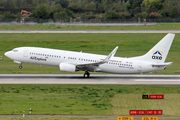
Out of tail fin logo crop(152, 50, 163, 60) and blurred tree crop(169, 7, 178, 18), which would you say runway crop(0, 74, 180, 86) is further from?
blurred tree crop(169, 7, 178, 18)

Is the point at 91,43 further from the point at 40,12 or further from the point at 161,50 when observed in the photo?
the point at 40,12

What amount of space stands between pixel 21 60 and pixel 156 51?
20749 mm

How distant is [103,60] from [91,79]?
3.94 metres

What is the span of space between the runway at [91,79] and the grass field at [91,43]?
917 centimetres

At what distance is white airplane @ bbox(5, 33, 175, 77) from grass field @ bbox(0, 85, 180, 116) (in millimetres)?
5095

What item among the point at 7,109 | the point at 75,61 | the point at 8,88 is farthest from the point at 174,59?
the point at 7,109

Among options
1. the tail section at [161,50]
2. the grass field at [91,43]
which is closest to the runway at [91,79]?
the tail section at [161,50]

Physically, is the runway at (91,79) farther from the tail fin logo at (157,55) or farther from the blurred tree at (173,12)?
the blurred tree at (173,12)

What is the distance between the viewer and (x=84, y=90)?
40.3 meters

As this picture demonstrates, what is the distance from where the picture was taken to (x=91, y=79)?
4819cm

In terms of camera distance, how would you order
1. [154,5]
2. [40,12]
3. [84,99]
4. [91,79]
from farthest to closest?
[154,5] → [40,12] → [91,79] → [84,99]

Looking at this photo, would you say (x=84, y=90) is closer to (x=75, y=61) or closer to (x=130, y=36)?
(x=75, y=61)

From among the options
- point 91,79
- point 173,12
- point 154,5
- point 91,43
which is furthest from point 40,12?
point 91,79

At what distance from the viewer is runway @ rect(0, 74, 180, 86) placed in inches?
1797
